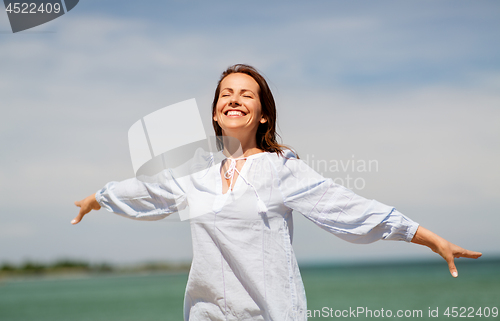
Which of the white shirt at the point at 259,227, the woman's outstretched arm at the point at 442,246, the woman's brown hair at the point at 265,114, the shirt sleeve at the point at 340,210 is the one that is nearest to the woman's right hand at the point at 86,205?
the white shirt at the point at 259,227

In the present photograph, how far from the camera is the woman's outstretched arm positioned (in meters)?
2.24

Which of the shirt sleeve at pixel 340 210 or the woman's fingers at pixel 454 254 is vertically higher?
the shirt sleeve at pixel 340 210

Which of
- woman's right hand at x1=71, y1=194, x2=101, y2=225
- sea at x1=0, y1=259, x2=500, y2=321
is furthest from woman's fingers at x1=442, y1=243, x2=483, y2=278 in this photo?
sea at x1=0, y1=259, x2=500, y2=321

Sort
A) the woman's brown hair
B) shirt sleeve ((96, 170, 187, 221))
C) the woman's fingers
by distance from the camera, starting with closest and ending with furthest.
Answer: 1. the woman's fingers
2. shirt sleeve ((96, 170, 187, 221))
3. the woman's brown hair

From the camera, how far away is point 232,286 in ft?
7.41

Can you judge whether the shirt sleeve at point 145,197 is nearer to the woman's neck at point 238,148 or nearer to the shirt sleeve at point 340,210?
the woman's neck at point 238,148

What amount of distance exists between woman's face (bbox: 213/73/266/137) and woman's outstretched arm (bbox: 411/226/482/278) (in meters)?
1.04

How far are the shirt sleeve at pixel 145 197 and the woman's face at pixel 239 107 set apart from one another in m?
0.43

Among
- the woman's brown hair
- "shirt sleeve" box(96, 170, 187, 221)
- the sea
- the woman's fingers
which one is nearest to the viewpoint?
the woman's fingers

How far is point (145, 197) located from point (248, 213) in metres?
0.60

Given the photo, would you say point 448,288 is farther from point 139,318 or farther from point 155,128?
point 155,128

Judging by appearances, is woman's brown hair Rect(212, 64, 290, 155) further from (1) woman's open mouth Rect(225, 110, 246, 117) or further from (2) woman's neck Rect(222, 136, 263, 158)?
(1) woman's open mouth Rect(225, 110, 246, 117)

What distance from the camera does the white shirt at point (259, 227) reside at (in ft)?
7.39

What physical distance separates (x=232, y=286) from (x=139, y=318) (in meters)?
13.4
